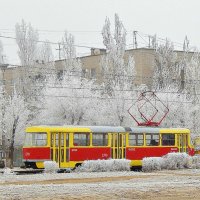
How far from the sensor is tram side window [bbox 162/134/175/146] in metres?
35.9

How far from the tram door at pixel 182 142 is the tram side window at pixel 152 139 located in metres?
1.88

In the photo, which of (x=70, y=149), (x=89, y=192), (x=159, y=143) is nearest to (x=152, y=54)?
(x=159, y=143)

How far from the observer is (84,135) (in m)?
32.7

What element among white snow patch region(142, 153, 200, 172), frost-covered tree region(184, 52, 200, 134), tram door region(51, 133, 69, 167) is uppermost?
frost-covered tree region(184, 52, 200, 134)

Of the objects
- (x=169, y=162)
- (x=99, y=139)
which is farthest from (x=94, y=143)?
(x=169, y=162)

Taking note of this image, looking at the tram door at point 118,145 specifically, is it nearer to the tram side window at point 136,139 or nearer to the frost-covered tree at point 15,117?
the tram side window at point 136,139

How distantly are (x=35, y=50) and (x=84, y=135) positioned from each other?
1214 inches

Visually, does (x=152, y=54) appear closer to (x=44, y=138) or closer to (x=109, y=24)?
(x=109, y=24)

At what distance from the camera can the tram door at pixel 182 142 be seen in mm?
36781

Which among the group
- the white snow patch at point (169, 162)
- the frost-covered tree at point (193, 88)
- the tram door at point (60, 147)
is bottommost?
the white snow patch at point (169, 162)

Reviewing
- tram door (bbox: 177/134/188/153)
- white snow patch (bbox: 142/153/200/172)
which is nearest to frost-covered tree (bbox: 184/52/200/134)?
tram door (bbox: 177/134/188/153)

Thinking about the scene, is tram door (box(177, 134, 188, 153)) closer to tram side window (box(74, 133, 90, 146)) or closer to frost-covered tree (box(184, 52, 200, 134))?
tram side window (box(74, 133, 90, 146))

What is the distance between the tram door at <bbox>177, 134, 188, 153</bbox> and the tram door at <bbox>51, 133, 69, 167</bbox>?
28.0 feet

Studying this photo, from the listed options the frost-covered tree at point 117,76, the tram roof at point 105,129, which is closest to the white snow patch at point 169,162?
the tram roof at point 105,129
